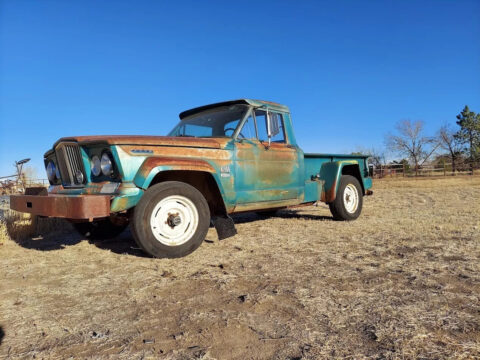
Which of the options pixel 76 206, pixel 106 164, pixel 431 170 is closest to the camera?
pixel 76 206

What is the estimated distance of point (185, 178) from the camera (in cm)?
430

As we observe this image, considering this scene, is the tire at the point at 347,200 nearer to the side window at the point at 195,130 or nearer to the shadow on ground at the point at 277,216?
the shadow on ground at the point at 277,216

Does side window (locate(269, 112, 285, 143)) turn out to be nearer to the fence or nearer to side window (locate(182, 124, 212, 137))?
side window (locate(182, 124, 212, 137))

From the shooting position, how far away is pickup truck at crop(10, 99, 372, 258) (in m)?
3.47

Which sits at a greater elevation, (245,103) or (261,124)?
(245,103)

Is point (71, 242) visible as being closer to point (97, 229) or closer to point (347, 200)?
point (97, 229)

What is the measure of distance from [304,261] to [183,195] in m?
1.48

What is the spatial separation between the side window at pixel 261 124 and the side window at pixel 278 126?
0.16m

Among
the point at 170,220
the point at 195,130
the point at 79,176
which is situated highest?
the point at 195,130

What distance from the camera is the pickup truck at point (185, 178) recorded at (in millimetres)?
3467

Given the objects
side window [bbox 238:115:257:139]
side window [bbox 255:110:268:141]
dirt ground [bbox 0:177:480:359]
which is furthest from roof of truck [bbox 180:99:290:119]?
dirt ground [bbox 0:177:480:359]

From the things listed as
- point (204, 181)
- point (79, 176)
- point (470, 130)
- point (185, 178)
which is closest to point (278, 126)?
point (204, 181)

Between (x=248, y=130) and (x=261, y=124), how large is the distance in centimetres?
32

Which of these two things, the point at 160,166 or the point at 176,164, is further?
the point at 176,164
